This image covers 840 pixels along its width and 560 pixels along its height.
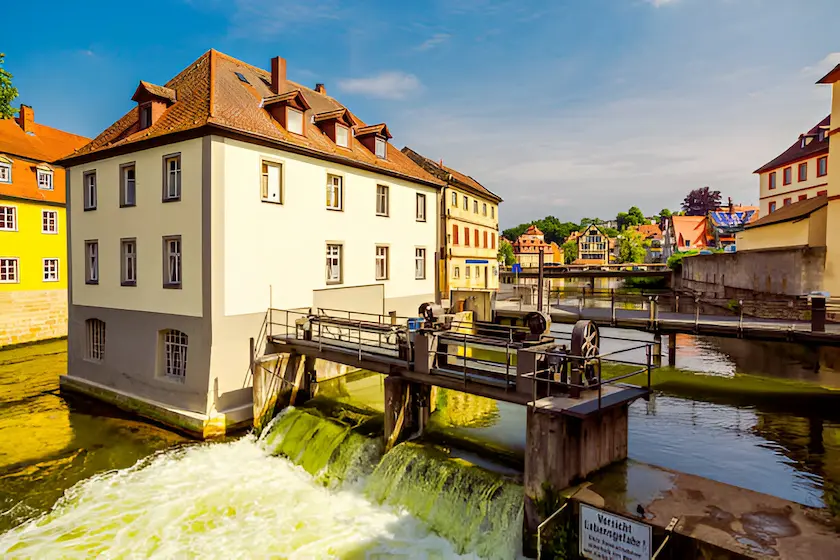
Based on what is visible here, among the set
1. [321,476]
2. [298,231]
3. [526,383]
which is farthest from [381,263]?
[526,383]

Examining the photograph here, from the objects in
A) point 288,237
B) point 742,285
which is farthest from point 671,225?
point 288,237

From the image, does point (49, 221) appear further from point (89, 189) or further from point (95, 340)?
point (95, 340)

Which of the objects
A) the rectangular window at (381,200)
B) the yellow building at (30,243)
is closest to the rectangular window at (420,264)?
the rectangular window at (381,200)

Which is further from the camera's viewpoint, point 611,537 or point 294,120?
point 294,120

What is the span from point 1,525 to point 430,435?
10.3m

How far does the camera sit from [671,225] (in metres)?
99.8

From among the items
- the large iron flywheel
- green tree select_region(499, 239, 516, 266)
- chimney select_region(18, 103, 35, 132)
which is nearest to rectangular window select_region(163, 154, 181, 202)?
the large iron flywheel

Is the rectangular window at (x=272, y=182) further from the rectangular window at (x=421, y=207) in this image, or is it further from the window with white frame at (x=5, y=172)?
the window with white frame at (x=5, y=172)

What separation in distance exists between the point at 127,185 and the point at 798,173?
56.5 meters

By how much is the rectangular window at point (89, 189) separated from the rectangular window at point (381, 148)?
40.1ft

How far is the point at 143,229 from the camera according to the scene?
1875 centimetres

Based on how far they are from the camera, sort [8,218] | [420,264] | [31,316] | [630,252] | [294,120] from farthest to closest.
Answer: [630,252]
[31,316]
[8,218]
[420,264]
[294,120]

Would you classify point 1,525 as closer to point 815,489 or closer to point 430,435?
point 430,435

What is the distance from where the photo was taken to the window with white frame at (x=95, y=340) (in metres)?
21.1
